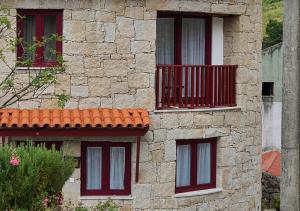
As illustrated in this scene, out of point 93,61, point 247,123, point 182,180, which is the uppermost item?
point 93,61

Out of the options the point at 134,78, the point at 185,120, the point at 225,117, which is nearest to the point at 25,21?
the point at 134,78

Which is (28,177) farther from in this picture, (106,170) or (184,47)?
(184,47)

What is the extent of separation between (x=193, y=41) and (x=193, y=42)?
0.9 inches

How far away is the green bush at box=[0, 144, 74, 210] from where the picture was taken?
908cm

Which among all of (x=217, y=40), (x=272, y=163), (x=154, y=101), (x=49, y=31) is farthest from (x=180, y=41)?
(x=272, y=163)

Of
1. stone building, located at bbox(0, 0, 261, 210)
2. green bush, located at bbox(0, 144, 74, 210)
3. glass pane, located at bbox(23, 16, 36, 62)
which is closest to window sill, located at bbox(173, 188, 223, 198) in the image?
stone building, located at bbox(0, 0, 261, 210)

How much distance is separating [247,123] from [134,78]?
350cm

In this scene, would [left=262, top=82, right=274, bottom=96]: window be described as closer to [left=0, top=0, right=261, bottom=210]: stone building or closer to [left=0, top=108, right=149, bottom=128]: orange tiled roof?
[left=0, top=0, right=261, bottom=210]: stone building

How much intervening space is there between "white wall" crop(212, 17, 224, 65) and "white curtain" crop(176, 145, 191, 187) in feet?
7.52

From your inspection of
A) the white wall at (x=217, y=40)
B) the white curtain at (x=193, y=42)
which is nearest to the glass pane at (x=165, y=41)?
the white curtain at (x=193, y=42)

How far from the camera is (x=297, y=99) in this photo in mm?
7430

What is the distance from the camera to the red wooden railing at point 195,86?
1556cm

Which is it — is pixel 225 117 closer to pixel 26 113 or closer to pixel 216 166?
pixel 216 166

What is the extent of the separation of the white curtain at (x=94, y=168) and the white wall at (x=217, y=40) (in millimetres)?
3766
